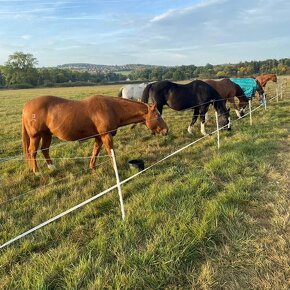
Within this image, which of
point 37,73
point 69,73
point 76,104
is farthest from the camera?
point 69,73

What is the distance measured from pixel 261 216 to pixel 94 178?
3217 millimetres

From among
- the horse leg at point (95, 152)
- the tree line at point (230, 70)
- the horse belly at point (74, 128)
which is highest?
the tree line at point (230, 70)

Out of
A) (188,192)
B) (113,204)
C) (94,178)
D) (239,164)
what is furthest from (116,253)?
(239,164)

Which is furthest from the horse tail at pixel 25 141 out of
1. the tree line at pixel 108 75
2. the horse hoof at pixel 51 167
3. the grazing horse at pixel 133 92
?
the tree line at pixel 108 75

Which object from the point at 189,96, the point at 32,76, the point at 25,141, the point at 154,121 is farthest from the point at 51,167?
the point at 32,76

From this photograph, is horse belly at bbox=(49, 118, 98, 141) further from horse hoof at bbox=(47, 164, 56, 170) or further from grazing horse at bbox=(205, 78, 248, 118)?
grazing horse at bbox=(205, 78, 248, 118)

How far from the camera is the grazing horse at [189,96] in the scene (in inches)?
400

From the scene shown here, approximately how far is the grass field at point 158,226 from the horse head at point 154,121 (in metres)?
0.77

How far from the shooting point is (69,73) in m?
89.1

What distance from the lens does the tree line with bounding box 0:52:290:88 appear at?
200ft

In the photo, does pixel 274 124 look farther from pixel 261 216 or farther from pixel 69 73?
pixel 69 73

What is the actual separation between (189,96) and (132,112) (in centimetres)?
424

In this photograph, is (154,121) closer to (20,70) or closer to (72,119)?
(72,119)

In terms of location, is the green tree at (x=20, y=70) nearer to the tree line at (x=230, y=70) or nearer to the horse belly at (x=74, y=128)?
the tree line at (x=230, y=70)
